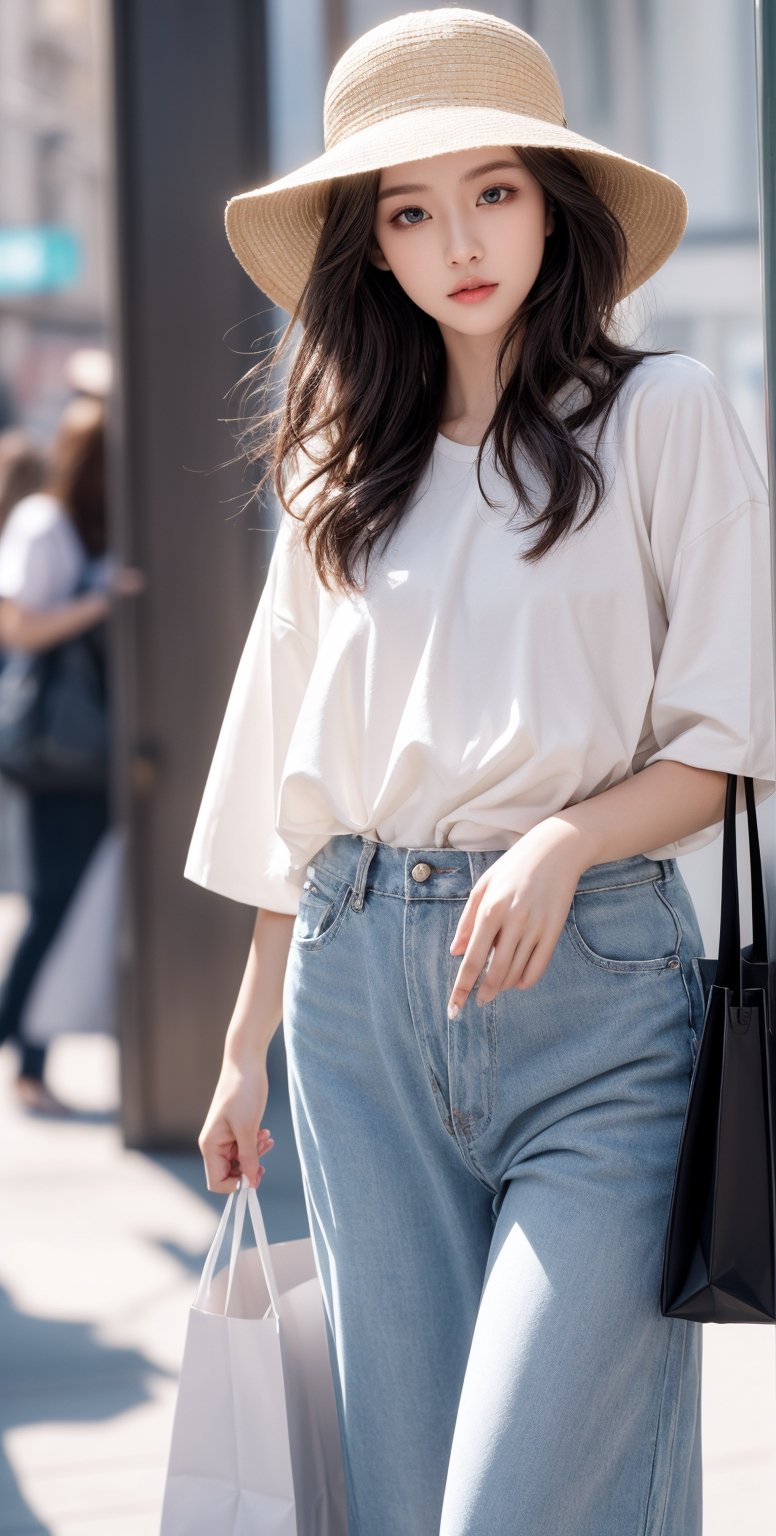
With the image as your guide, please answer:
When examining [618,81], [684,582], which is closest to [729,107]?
[618,81]

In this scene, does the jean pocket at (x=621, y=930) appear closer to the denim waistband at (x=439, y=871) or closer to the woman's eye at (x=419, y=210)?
the denim waistband at (x=439, y=871)

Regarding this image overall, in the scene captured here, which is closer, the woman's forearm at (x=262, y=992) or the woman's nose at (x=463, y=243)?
the woman's nose at (x=463, y=243)

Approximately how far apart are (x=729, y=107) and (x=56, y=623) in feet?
7.92

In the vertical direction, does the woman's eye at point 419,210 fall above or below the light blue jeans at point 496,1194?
above

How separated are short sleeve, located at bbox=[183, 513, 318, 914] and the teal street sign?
998 centimetres

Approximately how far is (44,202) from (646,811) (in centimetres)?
1090

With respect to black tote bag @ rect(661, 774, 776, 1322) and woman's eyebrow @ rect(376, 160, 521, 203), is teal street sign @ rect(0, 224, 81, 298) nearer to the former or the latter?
woman's eyebrow @ rect(376, 160, 521, 203)

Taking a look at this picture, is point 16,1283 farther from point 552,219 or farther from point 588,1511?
point 552,219

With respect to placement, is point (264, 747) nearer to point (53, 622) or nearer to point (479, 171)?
point (479, 171)

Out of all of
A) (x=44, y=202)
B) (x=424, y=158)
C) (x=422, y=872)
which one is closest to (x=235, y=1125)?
(x=422, y=872)

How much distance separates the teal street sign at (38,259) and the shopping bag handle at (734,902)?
1046cm

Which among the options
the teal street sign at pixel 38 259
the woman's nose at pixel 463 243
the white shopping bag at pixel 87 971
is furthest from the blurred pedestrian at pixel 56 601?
the teal street sign at pixel 38 259

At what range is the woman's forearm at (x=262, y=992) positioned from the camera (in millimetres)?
1865

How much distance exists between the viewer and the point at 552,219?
171cm
